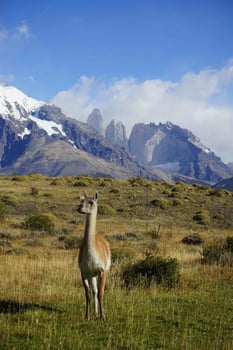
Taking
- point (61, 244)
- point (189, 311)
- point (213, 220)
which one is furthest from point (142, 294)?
point (213, 220)

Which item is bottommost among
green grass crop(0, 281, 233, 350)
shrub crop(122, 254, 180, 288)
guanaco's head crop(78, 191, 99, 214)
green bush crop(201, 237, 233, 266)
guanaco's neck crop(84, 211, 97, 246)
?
green grass crop(0, 281, 233, 350)

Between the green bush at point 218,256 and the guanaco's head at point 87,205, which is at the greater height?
the guanaco's head at point 87,205

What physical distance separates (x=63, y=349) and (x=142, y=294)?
476cm

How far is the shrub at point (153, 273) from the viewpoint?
12750 mm

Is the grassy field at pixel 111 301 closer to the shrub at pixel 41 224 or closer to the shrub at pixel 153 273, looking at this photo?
the shrub at pixel 41 224

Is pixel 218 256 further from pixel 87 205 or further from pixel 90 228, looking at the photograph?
pixel 87 205

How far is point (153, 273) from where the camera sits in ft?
43.2

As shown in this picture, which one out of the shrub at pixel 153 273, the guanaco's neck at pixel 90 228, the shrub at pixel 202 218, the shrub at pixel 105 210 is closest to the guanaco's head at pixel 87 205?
the guanaco's neck at pixel 90 228

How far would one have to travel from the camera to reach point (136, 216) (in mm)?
36750

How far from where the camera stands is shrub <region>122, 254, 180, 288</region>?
12.8 m

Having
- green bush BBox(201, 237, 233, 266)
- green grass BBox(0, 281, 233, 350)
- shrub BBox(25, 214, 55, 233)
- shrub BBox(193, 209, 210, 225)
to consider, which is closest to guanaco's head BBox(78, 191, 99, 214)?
green grass BBox(0, 281, 233, 350)

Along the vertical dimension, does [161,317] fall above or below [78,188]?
below

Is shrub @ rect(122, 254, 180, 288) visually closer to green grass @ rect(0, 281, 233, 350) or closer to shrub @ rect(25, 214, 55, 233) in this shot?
green grass @ rect(0, 281, 233, 350)

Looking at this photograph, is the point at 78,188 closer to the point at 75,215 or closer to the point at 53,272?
the point at 75,215
